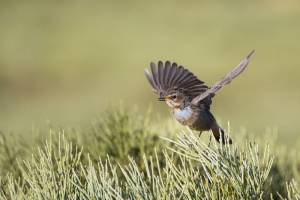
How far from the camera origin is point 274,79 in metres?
17.0

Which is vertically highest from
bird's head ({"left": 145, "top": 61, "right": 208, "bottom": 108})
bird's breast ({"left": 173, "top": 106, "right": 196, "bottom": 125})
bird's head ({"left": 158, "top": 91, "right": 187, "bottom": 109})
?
bird's head ({"left": 145, "top": 61, "right": 208, "bottom": 108})

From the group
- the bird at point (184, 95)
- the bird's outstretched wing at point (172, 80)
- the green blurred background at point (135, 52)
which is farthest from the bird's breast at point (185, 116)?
the green blurred background at point (135, 52)

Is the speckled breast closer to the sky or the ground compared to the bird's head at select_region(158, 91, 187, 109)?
closer to the ground

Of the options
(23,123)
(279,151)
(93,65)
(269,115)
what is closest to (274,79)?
(269,115)

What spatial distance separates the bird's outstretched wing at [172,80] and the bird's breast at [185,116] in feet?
0.46

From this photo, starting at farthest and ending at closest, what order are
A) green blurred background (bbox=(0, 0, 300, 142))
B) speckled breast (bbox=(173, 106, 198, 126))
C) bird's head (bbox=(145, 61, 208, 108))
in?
1. green blurred background (bbox=(0, 0, 300, 142))
2. bird's head (bbox=(145, 61, 208, 108))
3. speckled breast (bbox=(173, 106, 198, 126))

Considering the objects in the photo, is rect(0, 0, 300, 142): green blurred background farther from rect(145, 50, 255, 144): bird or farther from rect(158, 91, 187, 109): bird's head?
rect(158, 91, 187, 109): bird's head

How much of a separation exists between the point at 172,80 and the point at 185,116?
304 mm

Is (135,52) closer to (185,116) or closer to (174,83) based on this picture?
(174,83)

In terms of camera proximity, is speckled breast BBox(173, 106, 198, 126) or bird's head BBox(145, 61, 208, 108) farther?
bird's head BBox(145, 61, 208, 108)

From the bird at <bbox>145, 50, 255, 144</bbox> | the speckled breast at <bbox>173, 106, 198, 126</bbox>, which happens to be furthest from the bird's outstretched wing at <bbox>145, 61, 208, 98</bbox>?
the speckled breast at <bbox>173, 106, 198, 126</bbox>

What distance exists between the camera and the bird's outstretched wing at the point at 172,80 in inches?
173

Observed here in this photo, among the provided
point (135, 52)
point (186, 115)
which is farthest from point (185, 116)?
point (135, 52)

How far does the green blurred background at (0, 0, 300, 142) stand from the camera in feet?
52.7
